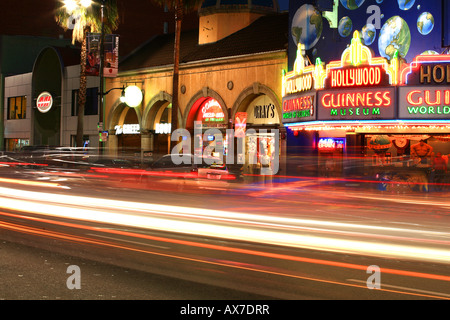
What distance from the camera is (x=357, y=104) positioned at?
26.1 metres

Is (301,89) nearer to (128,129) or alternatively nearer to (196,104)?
(196,104)

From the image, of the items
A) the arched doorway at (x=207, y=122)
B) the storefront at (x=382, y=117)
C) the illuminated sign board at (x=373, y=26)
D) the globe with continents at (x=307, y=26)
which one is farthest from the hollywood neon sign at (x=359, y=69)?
the arched doorway at (x=207, y=122)

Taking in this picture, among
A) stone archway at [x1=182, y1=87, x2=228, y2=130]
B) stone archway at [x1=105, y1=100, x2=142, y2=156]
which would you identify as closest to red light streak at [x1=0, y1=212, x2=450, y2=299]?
stone archway at [x1=182, y1=87, x2=228, y2=130]

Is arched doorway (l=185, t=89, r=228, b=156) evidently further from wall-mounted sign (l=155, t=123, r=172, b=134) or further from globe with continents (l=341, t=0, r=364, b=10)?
globe with continents (l=341, t=0, r=364, b=10)

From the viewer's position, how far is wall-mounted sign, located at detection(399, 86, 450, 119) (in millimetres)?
24453

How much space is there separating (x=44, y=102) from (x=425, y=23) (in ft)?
119

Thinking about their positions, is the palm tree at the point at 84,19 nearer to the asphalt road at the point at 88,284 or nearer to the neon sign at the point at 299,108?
the neon sign at the point at 299,108

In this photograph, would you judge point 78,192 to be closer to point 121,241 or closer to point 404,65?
point 121,241

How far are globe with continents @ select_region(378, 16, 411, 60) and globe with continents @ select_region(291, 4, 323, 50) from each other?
4041 millimetres

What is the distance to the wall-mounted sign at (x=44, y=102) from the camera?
51688mm

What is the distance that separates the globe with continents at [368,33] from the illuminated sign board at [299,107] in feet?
13.0

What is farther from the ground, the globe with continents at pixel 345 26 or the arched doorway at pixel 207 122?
the globe with continents at pixel 345 26

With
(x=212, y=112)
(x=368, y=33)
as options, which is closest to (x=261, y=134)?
(x=212, y=112)

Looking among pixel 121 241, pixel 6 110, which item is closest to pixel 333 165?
pixel 121 241
